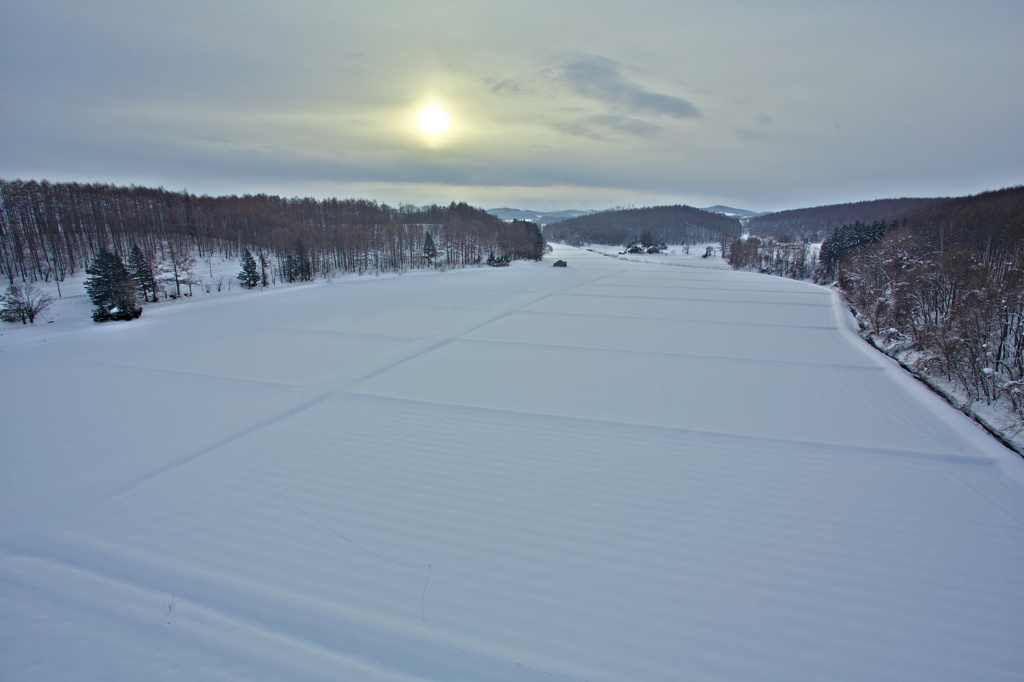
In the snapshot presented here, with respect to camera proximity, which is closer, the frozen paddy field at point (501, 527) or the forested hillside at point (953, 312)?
the frozen paddy field at point (501, 527)

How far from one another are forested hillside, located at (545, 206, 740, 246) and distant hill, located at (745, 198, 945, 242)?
11.1m

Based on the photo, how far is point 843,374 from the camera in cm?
1116

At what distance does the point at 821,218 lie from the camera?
12562 centimetres

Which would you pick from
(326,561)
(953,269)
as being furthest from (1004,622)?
(953,269)

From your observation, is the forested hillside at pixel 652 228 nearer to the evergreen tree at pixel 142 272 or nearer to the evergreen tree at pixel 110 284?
the evergreen tree at pixel 142 272

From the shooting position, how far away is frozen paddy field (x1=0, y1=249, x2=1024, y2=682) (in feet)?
11.7

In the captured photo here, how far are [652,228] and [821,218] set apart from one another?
48.1m

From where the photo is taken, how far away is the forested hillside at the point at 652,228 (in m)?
124

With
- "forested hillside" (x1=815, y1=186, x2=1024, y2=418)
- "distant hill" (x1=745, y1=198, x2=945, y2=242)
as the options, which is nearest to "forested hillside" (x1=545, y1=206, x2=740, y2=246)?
"distant hill" (x1=745, y1=198, x2=945, y2=242)

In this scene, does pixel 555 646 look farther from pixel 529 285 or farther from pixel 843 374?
pixel 529 285

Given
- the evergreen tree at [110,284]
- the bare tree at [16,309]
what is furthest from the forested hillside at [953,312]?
the bare tree at [16,309]

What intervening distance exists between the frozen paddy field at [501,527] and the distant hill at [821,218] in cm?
11343

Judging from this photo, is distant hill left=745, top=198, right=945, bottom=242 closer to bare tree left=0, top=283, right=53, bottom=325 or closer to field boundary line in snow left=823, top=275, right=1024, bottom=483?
field boundary line in snow left=823, top=275, right=1024, bottom=483

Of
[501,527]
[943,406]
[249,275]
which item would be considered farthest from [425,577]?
[249,275]
